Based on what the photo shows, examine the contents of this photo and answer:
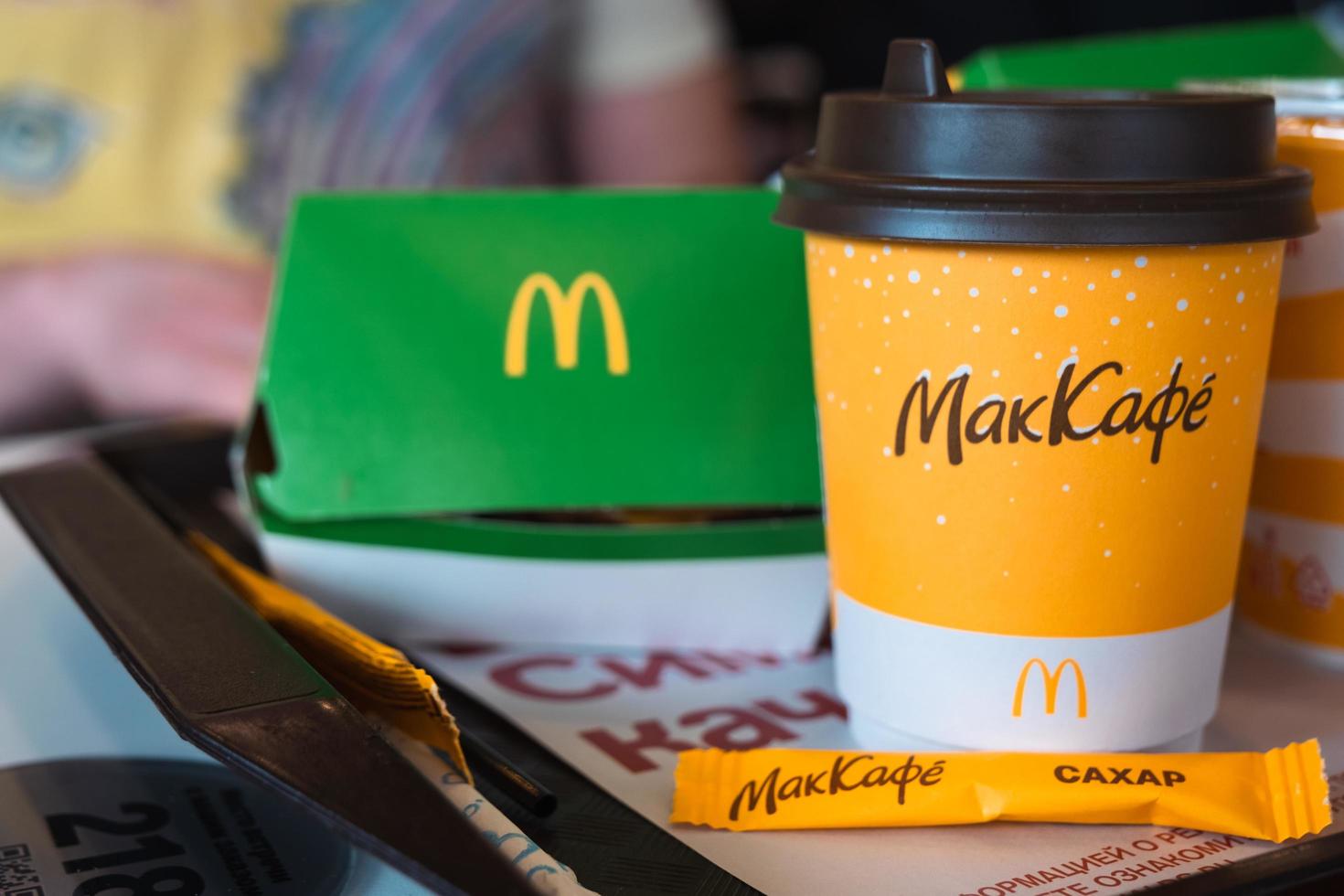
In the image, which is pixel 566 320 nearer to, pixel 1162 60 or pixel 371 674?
pixel 371 674

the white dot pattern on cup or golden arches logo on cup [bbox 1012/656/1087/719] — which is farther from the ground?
the white dot pattern on cup

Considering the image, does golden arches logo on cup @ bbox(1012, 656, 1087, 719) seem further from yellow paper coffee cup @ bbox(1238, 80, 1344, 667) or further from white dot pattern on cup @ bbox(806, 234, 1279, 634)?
yellow paper coffee cup @ bbox(1238, 80, 1344, 667)

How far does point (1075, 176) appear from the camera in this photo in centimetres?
39

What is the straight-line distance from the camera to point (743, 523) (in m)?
0.58

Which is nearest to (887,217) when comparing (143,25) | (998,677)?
(998,677)

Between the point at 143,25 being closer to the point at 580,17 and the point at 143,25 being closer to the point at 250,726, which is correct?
the point at 580,17

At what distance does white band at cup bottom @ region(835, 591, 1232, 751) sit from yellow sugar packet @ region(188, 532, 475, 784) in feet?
0.51

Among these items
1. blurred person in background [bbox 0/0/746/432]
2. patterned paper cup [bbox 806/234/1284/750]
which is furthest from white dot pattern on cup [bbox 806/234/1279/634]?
blurred person in background [bbox 0/0/746/432]

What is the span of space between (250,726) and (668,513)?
270mm

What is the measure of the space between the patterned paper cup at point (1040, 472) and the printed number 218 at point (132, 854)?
0.24m

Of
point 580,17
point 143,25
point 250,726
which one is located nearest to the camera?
point 250,726

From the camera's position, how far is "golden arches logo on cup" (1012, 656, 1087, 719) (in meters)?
0.44

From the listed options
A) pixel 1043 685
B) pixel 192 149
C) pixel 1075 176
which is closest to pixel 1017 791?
pixel 1043 685

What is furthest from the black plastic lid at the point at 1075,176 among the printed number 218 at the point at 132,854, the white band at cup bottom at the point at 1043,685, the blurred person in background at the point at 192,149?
the blurred person in background at the point at 192,149
